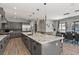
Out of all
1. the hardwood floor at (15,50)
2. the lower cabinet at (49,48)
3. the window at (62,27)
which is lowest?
the hardwood floor at (15,50)

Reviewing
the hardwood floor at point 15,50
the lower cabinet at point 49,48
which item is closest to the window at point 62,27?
the lower cabinet at point 49,48

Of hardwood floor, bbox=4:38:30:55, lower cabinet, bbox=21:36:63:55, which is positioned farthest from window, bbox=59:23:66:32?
hardwood floor, bbox=4:38:30:55

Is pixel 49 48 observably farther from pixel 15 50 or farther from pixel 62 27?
pixel 15 50

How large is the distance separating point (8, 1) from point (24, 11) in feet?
5.03

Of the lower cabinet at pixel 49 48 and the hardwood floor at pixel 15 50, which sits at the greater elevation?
the lower cabinet at pixel 49 48

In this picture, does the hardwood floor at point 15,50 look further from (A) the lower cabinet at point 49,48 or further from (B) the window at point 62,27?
(B) the window at point 62,27

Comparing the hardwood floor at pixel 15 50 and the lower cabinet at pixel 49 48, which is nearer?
the lower cabinet at pixel 49 48

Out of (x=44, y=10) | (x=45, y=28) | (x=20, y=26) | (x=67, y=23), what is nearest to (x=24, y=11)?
(x=44, y=10)

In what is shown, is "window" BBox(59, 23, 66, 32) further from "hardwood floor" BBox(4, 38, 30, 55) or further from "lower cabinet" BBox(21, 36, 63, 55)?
"hardwood floor" BBox(4, 38, 30, 55)

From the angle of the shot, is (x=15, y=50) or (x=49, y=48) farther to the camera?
(x=15, y=50)

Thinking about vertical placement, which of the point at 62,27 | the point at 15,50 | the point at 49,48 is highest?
the point at 62,27

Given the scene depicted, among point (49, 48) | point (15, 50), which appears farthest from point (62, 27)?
point (15, 50)

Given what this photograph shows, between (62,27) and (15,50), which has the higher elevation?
(62,27)
